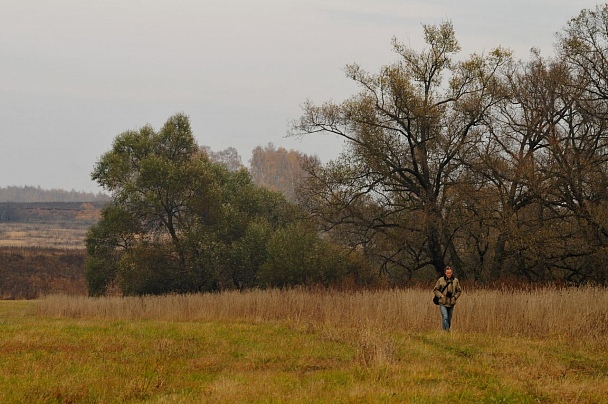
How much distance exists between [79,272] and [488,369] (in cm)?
5798

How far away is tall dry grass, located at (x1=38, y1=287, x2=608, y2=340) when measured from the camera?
55.4 feet

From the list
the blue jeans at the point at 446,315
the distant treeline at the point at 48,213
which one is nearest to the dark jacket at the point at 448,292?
the blue jeans at the point at 446,315

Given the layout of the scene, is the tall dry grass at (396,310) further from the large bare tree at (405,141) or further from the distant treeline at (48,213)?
the distant treeline at (48,213)

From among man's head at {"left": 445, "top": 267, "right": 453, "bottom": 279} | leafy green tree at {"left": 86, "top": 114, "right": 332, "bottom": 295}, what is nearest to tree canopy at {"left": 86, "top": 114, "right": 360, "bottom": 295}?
leafy green tree at {"left": 86, "top": 114, "right": 332, "bottom": 295}

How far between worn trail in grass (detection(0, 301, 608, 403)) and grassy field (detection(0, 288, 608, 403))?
0.03m

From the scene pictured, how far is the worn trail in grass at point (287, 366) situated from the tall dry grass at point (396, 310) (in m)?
1.30

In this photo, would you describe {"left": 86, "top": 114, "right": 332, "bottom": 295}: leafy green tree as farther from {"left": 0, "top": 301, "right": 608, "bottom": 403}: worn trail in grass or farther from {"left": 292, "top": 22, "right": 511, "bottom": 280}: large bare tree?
{"left": 0, "top": 301, "right": 608, "bottom": 403}: worn trail in grass

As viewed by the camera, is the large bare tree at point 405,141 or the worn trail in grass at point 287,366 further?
the large bare tree at point 405,141

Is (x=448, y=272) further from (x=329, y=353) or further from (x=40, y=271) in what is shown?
(x=40, y=271)

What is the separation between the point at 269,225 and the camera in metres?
36.9

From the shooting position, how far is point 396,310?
1905cm

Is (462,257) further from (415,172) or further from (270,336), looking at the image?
(270,336)

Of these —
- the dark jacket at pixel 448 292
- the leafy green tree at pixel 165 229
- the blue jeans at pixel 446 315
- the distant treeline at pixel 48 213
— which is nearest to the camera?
the dark jacket at pixel 448 292

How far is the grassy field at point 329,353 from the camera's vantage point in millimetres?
9695
